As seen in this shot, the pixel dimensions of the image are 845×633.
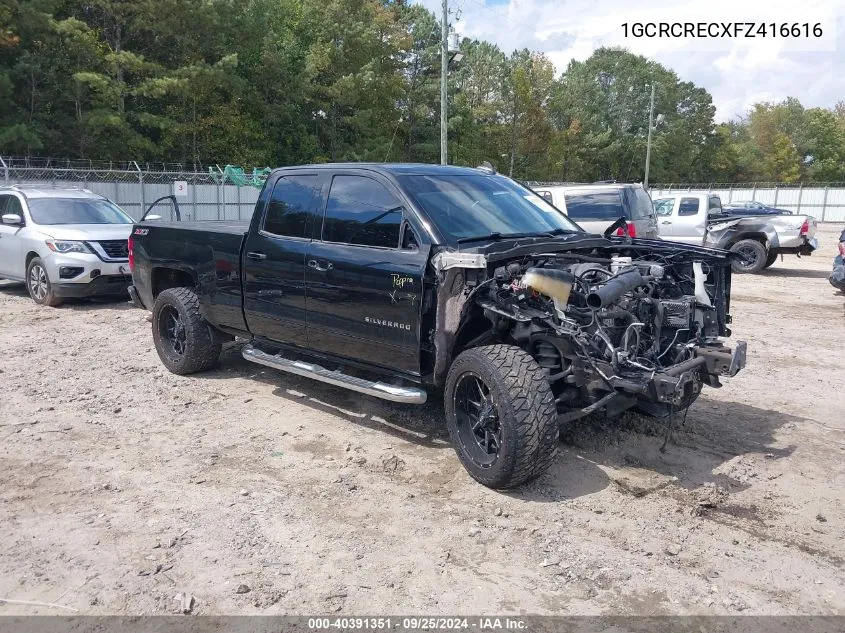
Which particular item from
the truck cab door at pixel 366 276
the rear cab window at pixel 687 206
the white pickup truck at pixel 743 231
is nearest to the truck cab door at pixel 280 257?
the truck cab door at pixel 366 276

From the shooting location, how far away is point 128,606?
341 cm

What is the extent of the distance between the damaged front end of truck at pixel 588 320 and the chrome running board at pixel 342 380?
0.74 ft

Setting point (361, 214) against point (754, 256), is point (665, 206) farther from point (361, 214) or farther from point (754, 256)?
point (361, 214)

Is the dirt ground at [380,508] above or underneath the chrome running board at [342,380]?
underneath

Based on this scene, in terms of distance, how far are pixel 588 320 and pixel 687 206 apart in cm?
1388

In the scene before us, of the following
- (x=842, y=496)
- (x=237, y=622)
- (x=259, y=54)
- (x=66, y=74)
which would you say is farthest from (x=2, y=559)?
(x=259, y=54)

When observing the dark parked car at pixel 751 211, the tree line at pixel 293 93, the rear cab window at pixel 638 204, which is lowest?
the dark parked car at pixel 751 211

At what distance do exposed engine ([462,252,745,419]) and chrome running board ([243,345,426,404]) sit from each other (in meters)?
0.70

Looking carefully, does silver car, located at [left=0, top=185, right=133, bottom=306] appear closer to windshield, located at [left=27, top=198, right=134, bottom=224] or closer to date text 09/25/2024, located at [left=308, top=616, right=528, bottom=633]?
windshield, located at [left=27, top=198, right=134, bottom=224]

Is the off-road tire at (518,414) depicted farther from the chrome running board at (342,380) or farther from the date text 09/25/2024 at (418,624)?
the date text 09/25/2024 at (418,624)

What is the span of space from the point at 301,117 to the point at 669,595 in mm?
43598

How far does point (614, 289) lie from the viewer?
458cm

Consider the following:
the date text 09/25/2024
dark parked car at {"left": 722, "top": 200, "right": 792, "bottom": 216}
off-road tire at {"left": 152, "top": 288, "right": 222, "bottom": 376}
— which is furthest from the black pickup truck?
dark parked car at {"left": 722, "top": 200, "right": 792, "bottom": 216}

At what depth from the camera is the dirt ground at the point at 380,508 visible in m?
3.53
